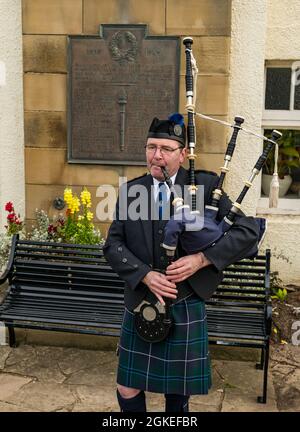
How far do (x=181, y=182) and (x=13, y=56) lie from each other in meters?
3.36

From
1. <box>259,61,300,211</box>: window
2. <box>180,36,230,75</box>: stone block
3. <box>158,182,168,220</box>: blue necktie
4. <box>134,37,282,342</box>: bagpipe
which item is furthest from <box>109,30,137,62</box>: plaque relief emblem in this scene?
<box>158,182,168,220</box>: blue necktie

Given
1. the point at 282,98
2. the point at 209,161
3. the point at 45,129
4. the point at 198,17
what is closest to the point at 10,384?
the point at 45,129

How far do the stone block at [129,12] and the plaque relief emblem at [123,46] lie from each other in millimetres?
120

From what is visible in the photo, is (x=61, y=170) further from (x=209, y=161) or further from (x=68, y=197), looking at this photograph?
(x=209, y=161)

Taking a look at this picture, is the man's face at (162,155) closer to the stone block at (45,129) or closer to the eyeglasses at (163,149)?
the eyeglasses at (163,149)

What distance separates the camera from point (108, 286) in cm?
450

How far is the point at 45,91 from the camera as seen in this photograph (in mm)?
5367

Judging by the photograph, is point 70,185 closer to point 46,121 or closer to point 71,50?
point 46,121

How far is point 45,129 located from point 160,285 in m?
3.14

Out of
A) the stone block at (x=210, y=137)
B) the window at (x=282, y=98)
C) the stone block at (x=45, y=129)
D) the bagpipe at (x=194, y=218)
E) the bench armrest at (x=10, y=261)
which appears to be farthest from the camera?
the window at (x=282, y=98)

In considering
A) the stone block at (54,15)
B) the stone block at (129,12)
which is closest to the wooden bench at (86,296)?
the stone block at (54,15)

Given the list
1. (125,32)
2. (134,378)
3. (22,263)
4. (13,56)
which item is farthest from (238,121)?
(13,56)

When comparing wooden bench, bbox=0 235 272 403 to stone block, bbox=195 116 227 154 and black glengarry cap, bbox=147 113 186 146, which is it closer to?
stone block, bbox=195 116 227 154

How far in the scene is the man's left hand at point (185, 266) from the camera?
8.82 ft
